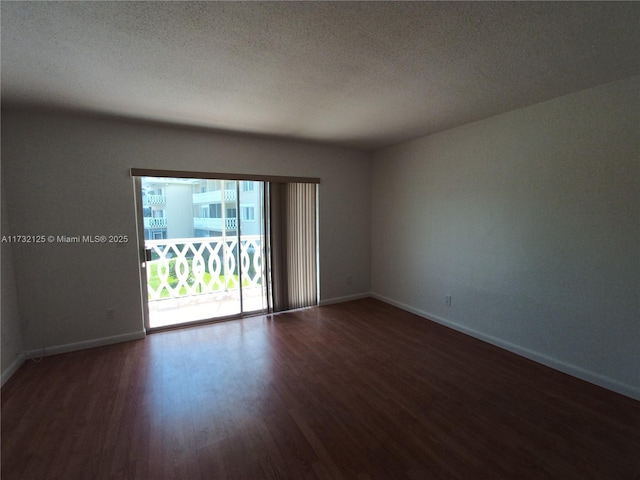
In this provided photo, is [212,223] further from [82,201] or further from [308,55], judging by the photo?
[308,55]

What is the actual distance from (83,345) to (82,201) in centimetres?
147

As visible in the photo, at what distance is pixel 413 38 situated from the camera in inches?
63.6

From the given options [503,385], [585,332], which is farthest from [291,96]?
[585,332]

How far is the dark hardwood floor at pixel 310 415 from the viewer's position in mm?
1614

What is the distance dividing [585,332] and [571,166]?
1.37m

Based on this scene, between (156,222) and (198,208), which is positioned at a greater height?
(198,208)

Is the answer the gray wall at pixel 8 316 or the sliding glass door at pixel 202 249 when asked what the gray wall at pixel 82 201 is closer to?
the gray wall at pixel 8 316

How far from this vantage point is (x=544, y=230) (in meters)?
2.59

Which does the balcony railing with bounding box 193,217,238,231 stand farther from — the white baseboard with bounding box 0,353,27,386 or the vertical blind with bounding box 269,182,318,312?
the white baseboard with bounding box 0,353,27,386

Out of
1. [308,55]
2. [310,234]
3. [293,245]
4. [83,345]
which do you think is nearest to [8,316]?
[83,345]

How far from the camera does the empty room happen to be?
159 cm

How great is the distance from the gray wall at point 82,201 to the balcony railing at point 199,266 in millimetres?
1262

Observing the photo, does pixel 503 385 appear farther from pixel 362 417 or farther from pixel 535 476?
pixel 362 417

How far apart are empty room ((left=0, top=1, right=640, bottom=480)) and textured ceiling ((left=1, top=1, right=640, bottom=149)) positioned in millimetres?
17
